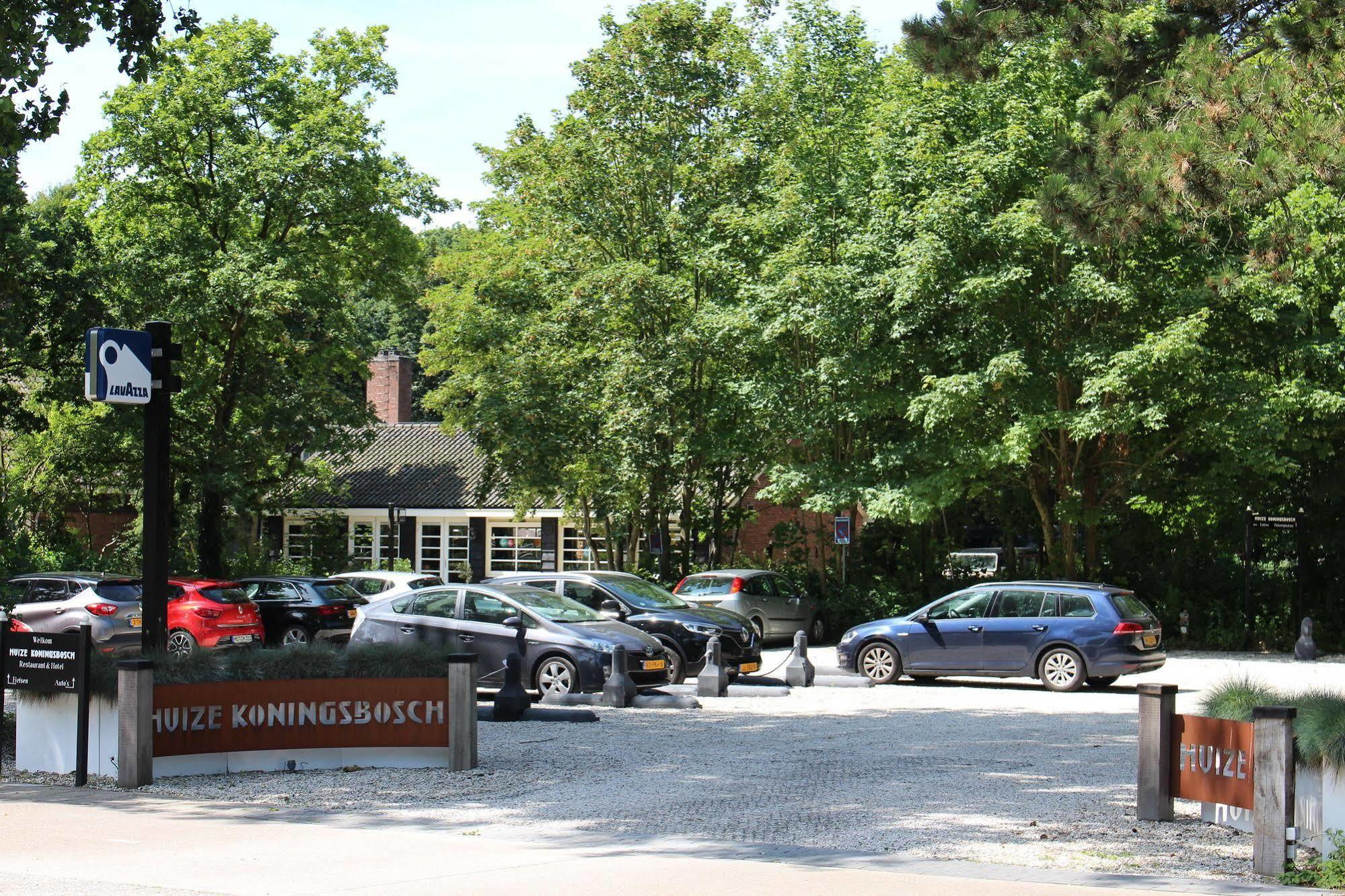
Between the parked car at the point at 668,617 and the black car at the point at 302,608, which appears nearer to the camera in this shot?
the parked car at the point at 668,617

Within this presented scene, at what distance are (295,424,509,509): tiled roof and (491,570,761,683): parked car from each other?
2294cm

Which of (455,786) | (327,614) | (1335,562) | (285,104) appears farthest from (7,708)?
(1335,562)

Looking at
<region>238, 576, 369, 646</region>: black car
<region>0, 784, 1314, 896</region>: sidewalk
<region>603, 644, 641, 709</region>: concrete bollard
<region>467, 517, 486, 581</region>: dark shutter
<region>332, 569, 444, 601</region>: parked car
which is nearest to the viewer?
<region>0, 784, 1314, 896</region>: sidewalk

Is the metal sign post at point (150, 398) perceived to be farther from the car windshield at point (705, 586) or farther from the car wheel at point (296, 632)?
the car windshield at point (705, 586)

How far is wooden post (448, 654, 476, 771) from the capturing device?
468 inches

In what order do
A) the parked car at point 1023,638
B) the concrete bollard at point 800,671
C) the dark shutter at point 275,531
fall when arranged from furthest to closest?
the dark shutter at point 275,531 → the concrete bollard at point 800,671 → the parked car at point 1023,638

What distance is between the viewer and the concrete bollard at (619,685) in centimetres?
1670

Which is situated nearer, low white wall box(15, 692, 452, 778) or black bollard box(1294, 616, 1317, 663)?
low white wall box(15, 692, 452, 778)

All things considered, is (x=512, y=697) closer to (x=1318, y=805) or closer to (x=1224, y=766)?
(x=1224, y=766)

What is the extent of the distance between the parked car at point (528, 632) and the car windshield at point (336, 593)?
302 inches

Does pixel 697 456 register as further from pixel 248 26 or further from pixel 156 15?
pixel 156 15

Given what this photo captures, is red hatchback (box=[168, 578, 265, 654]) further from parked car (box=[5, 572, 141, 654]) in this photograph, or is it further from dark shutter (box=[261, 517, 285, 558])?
dark shutter (box=[261, 517, 285, 558])

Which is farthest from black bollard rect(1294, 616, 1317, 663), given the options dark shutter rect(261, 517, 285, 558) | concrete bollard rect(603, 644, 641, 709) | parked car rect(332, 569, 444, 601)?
dark shutter rect(261, 517, 285, 558)

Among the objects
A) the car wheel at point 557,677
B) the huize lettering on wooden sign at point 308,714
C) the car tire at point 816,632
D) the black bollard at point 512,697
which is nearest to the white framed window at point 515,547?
the car tire at point 816,632
